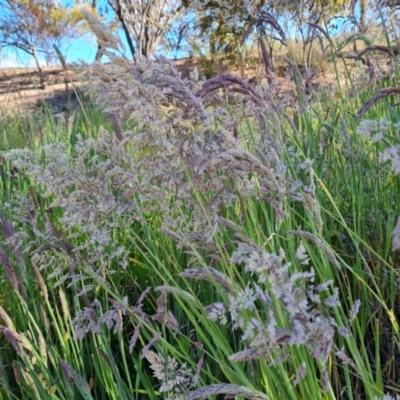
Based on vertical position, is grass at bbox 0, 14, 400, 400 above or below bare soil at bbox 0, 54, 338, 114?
below

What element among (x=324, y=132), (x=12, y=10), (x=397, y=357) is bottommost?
(x=397, y=357)

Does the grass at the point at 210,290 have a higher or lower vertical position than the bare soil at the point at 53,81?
lower

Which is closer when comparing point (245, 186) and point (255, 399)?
point (255, 399)

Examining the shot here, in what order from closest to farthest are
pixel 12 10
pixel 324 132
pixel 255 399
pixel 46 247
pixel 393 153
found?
pixel 393 153
pixel 255 399
pixel 46 247
pixel 324 132
pixel 12 10

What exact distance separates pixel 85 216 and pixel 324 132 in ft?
3.36

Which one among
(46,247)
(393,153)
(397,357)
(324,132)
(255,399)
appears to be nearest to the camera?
(393,153)

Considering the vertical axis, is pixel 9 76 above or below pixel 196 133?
above

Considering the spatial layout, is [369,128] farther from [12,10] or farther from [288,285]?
[12,10]

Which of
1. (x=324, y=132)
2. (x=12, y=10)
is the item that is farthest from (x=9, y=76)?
(x=324, y=132)

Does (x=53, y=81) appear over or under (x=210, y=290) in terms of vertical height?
over

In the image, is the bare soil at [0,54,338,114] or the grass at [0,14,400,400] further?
the bare soil at [0,54,338,114]

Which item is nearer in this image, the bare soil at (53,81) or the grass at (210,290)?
the grass at (210,290)

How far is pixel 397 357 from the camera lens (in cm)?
93

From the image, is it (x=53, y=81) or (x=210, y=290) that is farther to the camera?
(x=53, y=81)
